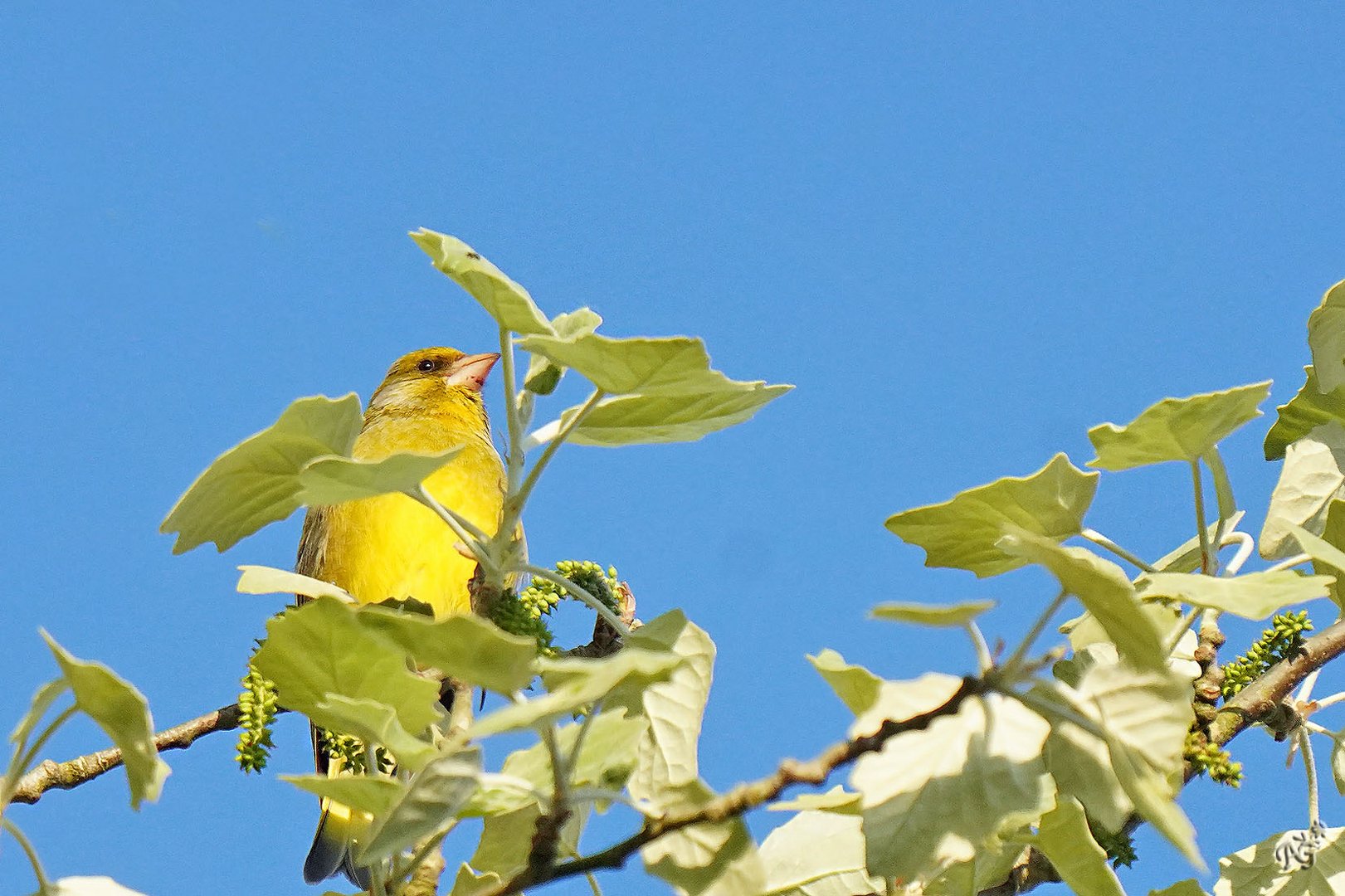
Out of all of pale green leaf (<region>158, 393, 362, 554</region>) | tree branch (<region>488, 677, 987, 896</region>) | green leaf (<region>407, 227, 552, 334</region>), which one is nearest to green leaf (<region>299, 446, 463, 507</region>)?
pale green leaf (<region>158, 393, 362, 554</region>)

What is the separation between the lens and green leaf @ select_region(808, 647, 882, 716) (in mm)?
1301

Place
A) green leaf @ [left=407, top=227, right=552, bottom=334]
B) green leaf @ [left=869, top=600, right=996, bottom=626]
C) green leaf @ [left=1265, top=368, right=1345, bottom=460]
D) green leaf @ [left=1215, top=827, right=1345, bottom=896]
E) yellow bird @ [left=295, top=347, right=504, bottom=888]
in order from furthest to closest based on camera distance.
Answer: yellow bird @ [left=295, top=347, right=504, bottom=888]
green leaf @ [left=1265, top=368, right=1345, bottom=460]
green leaf @ [left=1215, top=827, right=1345, bottom=896]
green leaf @ [left=407, top=227, right=552, bottom=334]
green leaf @ [left=869, top=600, right=996, bottom=626]

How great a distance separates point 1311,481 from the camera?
6.67 ft

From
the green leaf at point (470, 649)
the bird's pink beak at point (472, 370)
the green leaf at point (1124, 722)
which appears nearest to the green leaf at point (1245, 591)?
the green leaf at point (1124, 722)

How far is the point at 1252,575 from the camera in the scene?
1370mm

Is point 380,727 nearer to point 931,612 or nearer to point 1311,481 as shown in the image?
point 931,612

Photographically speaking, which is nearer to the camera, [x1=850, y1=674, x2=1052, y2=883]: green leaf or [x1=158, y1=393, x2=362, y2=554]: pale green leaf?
[x1=850, y1=674, x2=1052, y2=883]: green leaf

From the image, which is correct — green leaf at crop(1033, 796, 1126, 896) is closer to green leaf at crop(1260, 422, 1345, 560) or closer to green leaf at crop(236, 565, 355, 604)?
green leaf at crop(1260, 422, 1345, 560)

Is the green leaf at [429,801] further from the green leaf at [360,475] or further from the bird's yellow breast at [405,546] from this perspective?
the bird's yellow breast at [405,546]

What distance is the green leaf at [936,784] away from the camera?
4.09 feet

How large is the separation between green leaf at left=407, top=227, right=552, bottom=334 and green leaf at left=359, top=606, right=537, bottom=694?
43 centimetres

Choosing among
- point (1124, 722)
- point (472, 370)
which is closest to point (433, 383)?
point (472, 370)

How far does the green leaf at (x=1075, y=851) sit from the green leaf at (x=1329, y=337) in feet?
2.87

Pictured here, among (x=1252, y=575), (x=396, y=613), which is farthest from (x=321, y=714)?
(x=1252, y=575)
